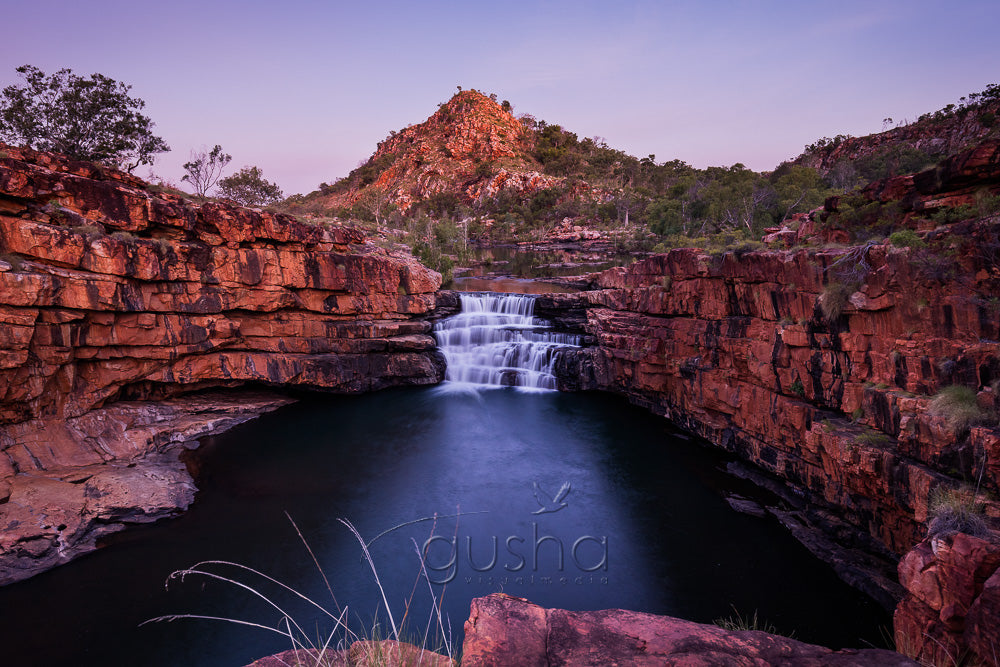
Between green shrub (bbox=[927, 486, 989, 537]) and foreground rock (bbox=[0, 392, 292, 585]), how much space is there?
1364 centimetres

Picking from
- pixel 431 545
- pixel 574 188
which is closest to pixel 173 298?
pixel 431 545

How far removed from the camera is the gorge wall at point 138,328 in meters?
10.4

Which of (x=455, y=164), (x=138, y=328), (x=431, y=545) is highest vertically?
(x=455, y=164)

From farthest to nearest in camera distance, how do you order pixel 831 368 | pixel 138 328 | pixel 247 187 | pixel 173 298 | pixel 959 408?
1. pixel 247 187
2. pixel 173 298
3. pixel 138 328
4. pixel 831 368
5. pixel 959 408

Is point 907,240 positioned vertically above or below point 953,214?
below

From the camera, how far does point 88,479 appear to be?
419 inches

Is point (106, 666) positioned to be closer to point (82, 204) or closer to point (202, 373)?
point (202, 373)

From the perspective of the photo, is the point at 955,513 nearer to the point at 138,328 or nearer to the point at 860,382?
the point at 860,382

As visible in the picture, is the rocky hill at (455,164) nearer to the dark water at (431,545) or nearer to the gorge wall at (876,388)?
the dark water at (431,545)

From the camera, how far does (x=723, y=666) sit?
10.4 ft

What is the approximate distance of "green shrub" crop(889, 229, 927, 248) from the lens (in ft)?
26.5

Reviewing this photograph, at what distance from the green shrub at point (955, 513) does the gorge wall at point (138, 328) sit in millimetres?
13832

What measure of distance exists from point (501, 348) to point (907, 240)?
45.9 ft

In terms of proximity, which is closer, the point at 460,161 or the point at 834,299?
the point at 834,299
